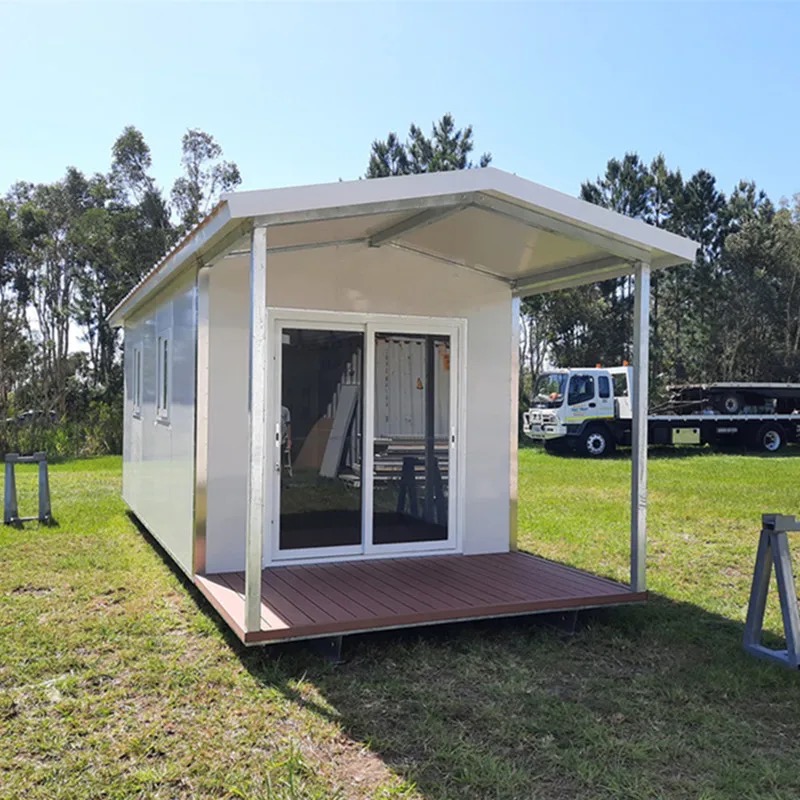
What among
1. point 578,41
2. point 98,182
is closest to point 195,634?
point 578,41

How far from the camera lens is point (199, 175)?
22.1 m

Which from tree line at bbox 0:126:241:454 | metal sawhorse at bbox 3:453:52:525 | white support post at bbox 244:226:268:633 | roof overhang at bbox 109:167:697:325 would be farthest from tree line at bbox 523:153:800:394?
white support post at bbox 244:226:268:633

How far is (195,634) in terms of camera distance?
461cm

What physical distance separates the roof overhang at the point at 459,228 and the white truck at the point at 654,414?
1037 centimetres

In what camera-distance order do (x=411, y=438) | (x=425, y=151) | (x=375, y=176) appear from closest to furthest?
(x=411, y=438) < (x=425, y=151) < (x=375, y=176)

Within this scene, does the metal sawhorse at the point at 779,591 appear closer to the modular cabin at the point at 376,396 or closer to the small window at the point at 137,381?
the modular cabin at the point at 376,396

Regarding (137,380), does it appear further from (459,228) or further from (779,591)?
(779,591)

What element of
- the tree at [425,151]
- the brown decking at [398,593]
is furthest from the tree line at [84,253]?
the brown decking at [398,593]

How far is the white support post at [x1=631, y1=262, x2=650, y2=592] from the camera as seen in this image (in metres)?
4.72

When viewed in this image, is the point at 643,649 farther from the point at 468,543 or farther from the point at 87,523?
the point at 87,523

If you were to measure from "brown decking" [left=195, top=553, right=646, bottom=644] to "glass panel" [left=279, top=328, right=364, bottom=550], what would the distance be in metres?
0.29

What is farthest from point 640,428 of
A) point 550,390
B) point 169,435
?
point 550,390

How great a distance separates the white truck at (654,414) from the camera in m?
16.1

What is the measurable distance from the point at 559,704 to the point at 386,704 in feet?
2.61
